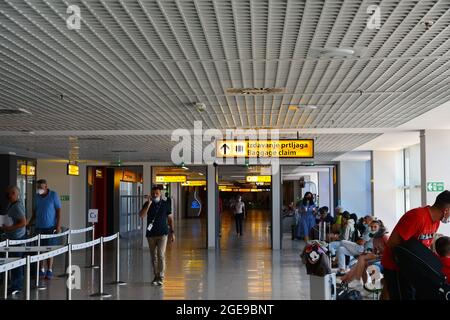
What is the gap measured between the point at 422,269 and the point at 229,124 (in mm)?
6303

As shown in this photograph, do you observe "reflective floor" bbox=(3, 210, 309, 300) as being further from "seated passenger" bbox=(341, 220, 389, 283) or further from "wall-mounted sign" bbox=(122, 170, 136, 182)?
"wall-mounted sign" bbox=(122, 170, 136, 182)

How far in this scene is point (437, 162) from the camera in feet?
39.6

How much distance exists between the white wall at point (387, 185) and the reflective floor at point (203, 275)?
9.24ft

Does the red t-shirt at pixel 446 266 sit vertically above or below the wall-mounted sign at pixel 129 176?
below

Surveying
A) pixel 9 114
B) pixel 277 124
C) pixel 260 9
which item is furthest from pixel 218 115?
pixel 260 9

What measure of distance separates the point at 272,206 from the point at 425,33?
571 inches

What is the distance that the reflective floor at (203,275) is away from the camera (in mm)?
9812

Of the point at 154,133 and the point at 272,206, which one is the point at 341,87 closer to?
the point at 154,133

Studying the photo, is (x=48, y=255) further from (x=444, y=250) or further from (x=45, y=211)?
(x=444, y=250)

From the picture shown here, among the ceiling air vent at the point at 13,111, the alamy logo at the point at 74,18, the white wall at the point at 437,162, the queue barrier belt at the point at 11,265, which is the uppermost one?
the alamy logo at the point at 74,18

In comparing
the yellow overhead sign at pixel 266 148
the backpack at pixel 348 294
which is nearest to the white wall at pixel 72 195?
the yellow overhead sign at pixel 266 148

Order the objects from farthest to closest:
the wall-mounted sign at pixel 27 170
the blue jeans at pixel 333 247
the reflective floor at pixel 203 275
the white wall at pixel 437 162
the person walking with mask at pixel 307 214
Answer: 1. the person walking with mask at pixel 307 214
2. the wall-mounted sign at pixel 27 170
3. the blue jeans at pixel 333 247
4. the white wall at pixel 437 162
5. the reflective floor at pixel 203 275

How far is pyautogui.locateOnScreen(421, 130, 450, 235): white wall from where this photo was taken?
12062mm

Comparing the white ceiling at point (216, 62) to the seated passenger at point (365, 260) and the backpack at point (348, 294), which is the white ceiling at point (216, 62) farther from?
the backpack at point (348, 294)
